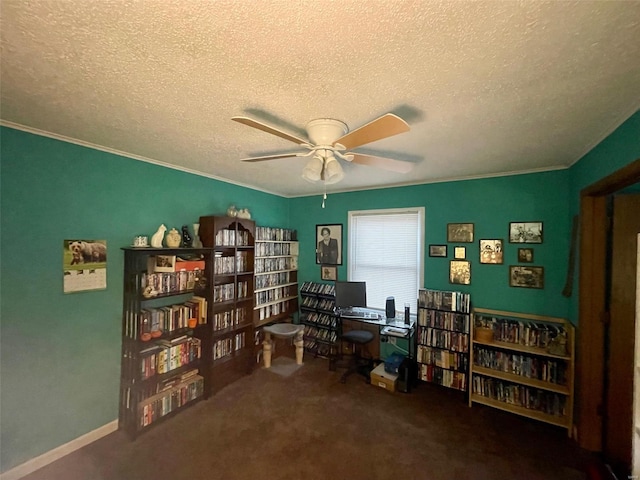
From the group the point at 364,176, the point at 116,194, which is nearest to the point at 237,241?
the point at 116,194

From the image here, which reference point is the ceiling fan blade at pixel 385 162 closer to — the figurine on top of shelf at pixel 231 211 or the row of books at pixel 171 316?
the figurine on top of shelf at pixel 231 211

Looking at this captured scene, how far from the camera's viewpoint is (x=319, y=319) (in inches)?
156

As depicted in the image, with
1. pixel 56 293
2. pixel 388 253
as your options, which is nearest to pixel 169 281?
pixel 56 293

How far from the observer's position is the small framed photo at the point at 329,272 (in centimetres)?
405

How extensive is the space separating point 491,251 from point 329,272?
2171 millimetres

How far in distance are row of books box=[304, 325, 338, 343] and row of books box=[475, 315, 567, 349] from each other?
190 centimetres

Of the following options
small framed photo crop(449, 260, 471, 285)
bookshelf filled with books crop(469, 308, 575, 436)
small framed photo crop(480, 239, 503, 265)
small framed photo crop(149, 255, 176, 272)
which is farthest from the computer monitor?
small framed photo crop(149, 255, 176, 272)

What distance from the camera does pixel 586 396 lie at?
2.18 m

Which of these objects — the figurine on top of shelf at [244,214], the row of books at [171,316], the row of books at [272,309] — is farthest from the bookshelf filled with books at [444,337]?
the row of books at [171,316]

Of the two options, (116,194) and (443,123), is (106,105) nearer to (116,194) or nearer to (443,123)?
(116,194)

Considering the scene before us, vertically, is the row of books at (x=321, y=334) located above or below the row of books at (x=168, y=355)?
below

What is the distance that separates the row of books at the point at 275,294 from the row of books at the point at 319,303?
248 mm

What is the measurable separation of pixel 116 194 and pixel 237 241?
4.30 feet

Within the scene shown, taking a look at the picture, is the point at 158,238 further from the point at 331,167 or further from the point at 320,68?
the point at 320,68
